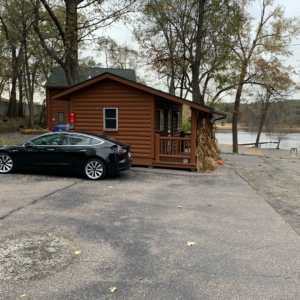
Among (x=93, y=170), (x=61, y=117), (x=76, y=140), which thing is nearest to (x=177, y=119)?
(x=76, y=140)

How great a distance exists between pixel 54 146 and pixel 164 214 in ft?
16.1

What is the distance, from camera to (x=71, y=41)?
1719 centimetres

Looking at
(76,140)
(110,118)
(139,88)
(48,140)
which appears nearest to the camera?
(76,140)

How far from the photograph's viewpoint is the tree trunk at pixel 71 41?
16312 millimetres

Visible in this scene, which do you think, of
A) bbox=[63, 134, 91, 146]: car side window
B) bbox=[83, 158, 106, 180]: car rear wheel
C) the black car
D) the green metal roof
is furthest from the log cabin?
the green metal roof

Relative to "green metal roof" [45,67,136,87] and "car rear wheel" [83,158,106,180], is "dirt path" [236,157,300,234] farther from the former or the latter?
"green metal roof" [45,67,136,87]

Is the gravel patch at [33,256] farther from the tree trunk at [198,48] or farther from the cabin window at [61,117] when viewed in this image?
the cabin window at [61,117]

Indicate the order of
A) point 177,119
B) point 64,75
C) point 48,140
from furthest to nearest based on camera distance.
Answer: point 64,75 < point 177,119 < point 48,140

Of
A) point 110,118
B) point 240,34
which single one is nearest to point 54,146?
point 110,118

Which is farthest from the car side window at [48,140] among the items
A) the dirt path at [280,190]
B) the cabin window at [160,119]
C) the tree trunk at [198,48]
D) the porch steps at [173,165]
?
the tree trunk at [198,48]

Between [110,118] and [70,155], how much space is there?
3.81 metres

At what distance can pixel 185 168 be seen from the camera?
39.4ft

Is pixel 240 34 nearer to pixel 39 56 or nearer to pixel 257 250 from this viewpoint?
pixel 39 56

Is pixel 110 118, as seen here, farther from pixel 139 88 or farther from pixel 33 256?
pixel 33 256
